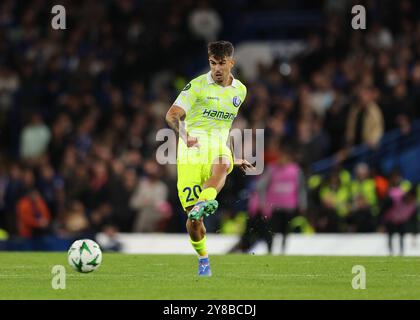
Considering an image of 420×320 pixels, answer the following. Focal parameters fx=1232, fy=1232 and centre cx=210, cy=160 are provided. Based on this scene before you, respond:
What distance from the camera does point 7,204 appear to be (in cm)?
2305

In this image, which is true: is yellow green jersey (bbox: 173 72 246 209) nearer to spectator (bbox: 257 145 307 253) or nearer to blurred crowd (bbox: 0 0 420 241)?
blurred crowd (bbox: 0 0 420 241)

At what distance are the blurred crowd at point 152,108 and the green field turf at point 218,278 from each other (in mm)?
3546

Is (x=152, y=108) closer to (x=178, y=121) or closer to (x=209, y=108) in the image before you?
(x=209, y=108)

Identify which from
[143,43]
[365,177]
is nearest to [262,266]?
[365,177]

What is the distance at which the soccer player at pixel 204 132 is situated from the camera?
43.8 ft

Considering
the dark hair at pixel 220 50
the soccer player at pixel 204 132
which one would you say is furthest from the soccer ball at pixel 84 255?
the dark hair at pixel 220 50

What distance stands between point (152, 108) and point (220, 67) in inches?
456

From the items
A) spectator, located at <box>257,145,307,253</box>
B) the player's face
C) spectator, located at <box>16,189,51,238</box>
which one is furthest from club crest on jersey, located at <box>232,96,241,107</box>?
spectator, located at <box>16,189,51,238</box>

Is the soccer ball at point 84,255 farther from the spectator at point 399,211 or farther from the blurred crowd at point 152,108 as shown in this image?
the spectator at point 399,211

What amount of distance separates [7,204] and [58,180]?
1.40 meters

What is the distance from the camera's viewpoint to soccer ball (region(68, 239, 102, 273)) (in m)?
13.4

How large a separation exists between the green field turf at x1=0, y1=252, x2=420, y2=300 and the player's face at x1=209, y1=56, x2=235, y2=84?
7.21ft

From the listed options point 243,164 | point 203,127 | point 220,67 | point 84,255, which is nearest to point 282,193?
point 243,164
